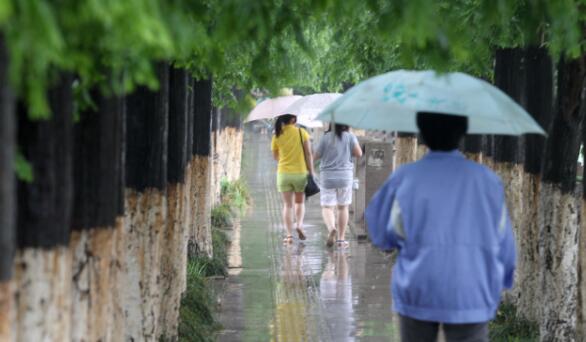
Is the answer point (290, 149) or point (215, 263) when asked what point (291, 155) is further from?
point (215, 263)

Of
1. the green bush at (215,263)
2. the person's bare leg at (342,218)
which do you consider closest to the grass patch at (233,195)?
the person's bare leg at (342,218)

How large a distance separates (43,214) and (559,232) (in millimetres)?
5405

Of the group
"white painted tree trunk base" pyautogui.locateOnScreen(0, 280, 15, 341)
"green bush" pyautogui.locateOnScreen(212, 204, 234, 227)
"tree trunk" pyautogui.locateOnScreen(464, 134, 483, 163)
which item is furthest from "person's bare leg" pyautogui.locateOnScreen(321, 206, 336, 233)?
"white painted tree trunk base" pyautogui.locateOnScreen(0, 280, 15, 341)

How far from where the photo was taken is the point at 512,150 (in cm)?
1127

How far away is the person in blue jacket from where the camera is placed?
17.0 ft

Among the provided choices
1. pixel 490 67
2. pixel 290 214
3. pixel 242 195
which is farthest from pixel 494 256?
pixel 242 195

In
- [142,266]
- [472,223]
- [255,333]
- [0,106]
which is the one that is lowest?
[255,333]

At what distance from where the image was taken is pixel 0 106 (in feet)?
12.2

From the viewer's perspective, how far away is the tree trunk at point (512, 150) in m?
10.5

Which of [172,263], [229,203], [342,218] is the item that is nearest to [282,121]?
[342,218]

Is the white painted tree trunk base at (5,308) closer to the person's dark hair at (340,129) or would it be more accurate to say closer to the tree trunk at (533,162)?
the tree trunk at (533,162)

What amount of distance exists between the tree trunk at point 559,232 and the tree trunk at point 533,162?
1.48 ft

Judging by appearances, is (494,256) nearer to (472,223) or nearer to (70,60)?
(472,223)

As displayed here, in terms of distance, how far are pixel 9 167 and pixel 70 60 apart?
0.39m
